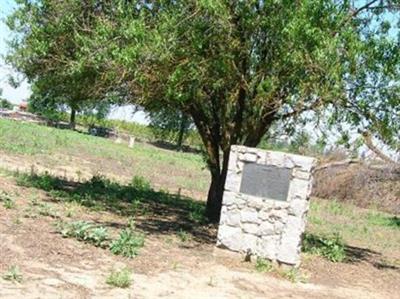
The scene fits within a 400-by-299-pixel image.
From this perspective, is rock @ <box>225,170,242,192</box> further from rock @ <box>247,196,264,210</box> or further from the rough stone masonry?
rock @ <box>247,196,264,210</box>

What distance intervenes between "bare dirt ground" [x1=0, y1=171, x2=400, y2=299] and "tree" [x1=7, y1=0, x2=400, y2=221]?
2.39 meters

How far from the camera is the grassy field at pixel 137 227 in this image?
804cm

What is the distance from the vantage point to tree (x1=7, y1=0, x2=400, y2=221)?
29.2ft

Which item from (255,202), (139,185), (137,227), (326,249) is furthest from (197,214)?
(139,185)

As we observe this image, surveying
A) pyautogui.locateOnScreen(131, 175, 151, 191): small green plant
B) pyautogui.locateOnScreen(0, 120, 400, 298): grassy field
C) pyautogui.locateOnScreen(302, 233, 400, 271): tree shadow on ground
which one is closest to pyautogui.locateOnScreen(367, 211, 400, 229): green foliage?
pyautogui.locateOnScreen(0, 120, 400, 298): grassy field

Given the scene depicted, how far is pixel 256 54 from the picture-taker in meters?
10.0

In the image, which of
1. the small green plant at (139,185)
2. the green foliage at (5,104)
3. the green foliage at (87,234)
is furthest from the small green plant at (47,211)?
the green foliage at (5,104)

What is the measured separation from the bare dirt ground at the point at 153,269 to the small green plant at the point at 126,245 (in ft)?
0.43

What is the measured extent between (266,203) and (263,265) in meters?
0.92

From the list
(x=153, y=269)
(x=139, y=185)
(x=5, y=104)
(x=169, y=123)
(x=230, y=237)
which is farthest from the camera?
(x=5, y=104)

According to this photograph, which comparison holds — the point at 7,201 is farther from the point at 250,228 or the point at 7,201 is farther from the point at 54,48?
the point at 250,228

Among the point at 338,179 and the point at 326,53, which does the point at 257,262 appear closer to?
the point at 326,53

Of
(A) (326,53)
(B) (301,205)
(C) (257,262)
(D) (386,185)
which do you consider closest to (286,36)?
(A) (326,53)

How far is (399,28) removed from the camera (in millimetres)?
10609
